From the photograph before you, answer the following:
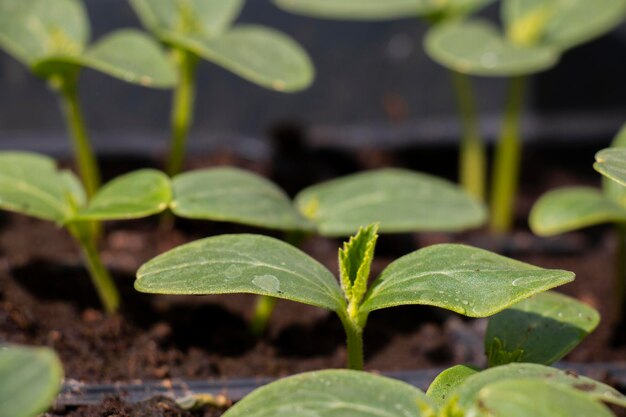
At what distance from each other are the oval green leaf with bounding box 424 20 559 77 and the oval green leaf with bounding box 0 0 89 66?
1.79 feet

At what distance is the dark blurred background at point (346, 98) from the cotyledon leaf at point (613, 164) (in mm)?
1183

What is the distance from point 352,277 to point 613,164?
0.26m

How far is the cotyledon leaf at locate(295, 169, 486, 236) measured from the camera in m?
1.08

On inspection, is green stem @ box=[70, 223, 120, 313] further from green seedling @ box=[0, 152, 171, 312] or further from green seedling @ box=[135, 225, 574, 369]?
green seedling @ box=[135, 225, 574, 369]

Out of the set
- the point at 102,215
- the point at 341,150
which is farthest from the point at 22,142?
the point at 102,215

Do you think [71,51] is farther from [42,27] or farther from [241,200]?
[241,200]

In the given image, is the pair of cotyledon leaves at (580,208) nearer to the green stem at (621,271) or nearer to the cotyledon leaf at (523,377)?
the green stem at (621,271)

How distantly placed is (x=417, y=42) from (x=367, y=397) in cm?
154

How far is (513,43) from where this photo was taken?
1364 millimetres

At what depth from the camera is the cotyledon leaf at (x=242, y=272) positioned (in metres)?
0.69

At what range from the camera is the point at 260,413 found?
592 mm

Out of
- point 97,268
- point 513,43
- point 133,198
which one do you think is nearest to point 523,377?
point 133,198

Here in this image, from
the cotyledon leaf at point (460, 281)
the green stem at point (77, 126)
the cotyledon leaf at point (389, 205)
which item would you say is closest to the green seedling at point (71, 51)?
the green stem at point (77, 126)

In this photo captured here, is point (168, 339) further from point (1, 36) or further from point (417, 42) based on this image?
point (417, 42)
